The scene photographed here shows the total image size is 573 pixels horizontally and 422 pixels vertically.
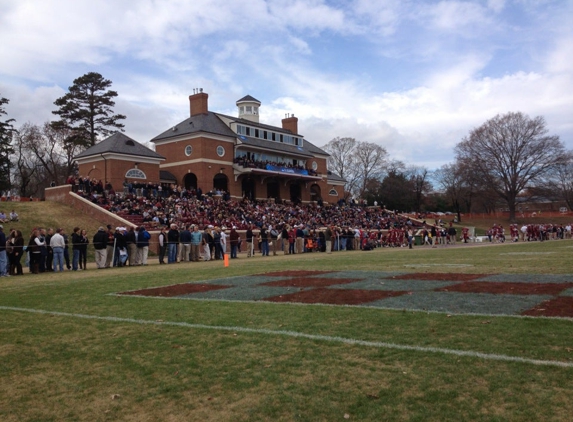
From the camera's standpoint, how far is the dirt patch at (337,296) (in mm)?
9234

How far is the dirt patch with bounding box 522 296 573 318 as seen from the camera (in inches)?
283

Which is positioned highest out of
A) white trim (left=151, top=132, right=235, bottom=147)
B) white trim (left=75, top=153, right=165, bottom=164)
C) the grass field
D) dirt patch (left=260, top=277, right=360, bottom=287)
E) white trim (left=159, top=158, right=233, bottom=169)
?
white trim (left=151, top=132, right=235, bottom=147)

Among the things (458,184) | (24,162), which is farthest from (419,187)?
(24,162)

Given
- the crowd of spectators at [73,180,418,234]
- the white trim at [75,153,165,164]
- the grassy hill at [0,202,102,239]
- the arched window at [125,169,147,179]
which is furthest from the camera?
the arched window at [125,169,147,179]

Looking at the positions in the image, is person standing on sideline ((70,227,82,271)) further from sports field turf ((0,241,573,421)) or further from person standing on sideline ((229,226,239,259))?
sports field turf ((0,241,573,421))

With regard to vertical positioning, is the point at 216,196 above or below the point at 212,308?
above

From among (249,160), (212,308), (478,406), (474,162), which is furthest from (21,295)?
(474,162)

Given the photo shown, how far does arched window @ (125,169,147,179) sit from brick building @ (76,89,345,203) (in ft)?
0.08

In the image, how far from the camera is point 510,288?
1000 centimetres

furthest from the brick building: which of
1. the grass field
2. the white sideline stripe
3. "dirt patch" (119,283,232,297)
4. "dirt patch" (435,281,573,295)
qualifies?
the grass field

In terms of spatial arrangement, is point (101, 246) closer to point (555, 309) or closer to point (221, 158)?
point (555, 309)

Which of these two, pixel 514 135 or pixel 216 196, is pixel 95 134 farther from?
pixel 514 135

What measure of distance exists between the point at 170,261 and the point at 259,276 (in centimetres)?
1004

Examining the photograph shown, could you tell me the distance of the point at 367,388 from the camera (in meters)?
4.50
